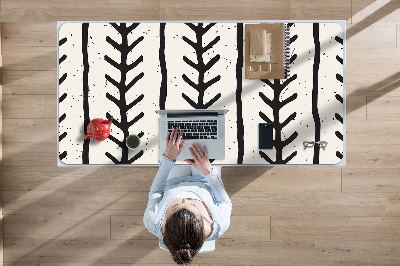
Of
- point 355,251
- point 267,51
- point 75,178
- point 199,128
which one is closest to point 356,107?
point 267,51

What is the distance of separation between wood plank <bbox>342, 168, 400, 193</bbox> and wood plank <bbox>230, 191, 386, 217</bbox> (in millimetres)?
43

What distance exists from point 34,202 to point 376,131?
2.44 meters

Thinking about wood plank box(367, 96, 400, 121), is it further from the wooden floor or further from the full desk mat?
the full desk mat

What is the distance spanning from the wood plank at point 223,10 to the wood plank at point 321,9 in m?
0.07

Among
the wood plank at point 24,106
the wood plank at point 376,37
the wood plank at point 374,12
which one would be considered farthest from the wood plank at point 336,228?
the wood plank at point 24,106

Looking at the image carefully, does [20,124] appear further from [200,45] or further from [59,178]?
[200,45]

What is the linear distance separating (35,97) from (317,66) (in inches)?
74.1

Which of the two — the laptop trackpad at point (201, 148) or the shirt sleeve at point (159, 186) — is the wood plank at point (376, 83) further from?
the shirt sleeve at point (159, 186)

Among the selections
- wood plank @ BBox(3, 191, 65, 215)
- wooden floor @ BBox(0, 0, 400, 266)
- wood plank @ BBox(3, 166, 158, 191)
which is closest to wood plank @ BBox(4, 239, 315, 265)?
wooden floor @ BBox(0, 0, 400, 266)

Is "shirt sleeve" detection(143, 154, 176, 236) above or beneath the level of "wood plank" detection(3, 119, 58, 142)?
beneath

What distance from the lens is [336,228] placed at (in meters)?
1.79

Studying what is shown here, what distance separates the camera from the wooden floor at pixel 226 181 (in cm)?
176

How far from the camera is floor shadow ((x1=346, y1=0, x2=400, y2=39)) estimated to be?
176cm

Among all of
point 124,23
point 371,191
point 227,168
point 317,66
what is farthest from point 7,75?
point 371,191
